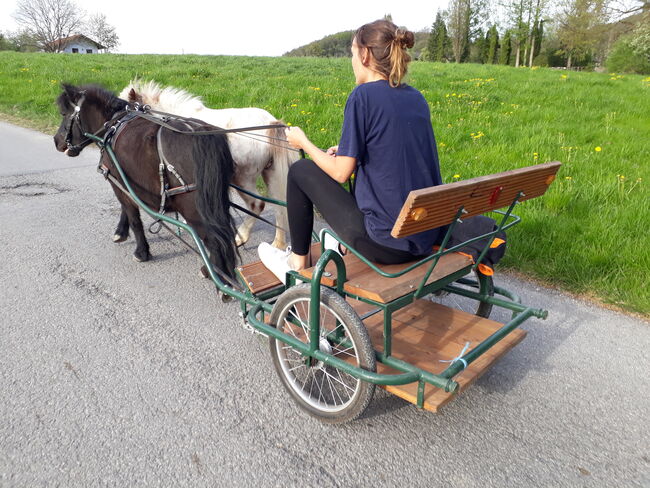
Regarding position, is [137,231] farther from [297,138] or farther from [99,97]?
[297,138]

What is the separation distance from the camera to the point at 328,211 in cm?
254

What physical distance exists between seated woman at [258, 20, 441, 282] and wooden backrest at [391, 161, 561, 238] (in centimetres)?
34

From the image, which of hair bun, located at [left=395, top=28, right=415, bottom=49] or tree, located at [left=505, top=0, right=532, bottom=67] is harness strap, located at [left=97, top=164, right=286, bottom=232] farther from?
tree, located at [left=505, top=0, right=532, bottom=67]

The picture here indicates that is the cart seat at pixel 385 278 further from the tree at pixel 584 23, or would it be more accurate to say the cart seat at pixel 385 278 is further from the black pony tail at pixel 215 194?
the tree at pixel 584 23

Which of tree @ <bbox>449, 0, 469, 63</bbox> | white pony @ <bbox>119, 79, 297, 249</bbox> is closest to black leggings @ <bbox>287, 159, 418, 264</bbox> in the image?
white pony @ <bbox>119, 79, 297, 249</bbox>

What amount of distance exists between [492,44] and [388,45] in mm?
58439

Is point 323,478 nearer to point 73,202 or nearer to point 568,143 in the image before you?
point 73,202

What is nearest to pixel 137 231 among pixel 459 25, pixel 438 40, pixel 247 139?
pixel 247 139

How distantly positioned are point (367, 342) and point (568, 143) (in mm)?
6313

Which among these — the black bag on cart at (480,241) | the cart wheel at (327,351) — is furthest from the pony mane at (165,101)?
the black bag on cart at (480,241)

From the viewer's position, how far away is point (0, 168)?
7.68m

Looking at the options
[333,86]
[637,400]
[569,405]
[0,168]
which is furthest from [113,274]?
[333,86]

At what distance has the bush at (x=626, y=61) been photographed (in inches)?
1249

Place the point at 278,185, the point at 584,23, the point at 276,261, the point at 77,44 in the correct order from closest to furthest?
the point at 276,261 < the point at 278,185 < the point at 584,23 < the point at 77,44
